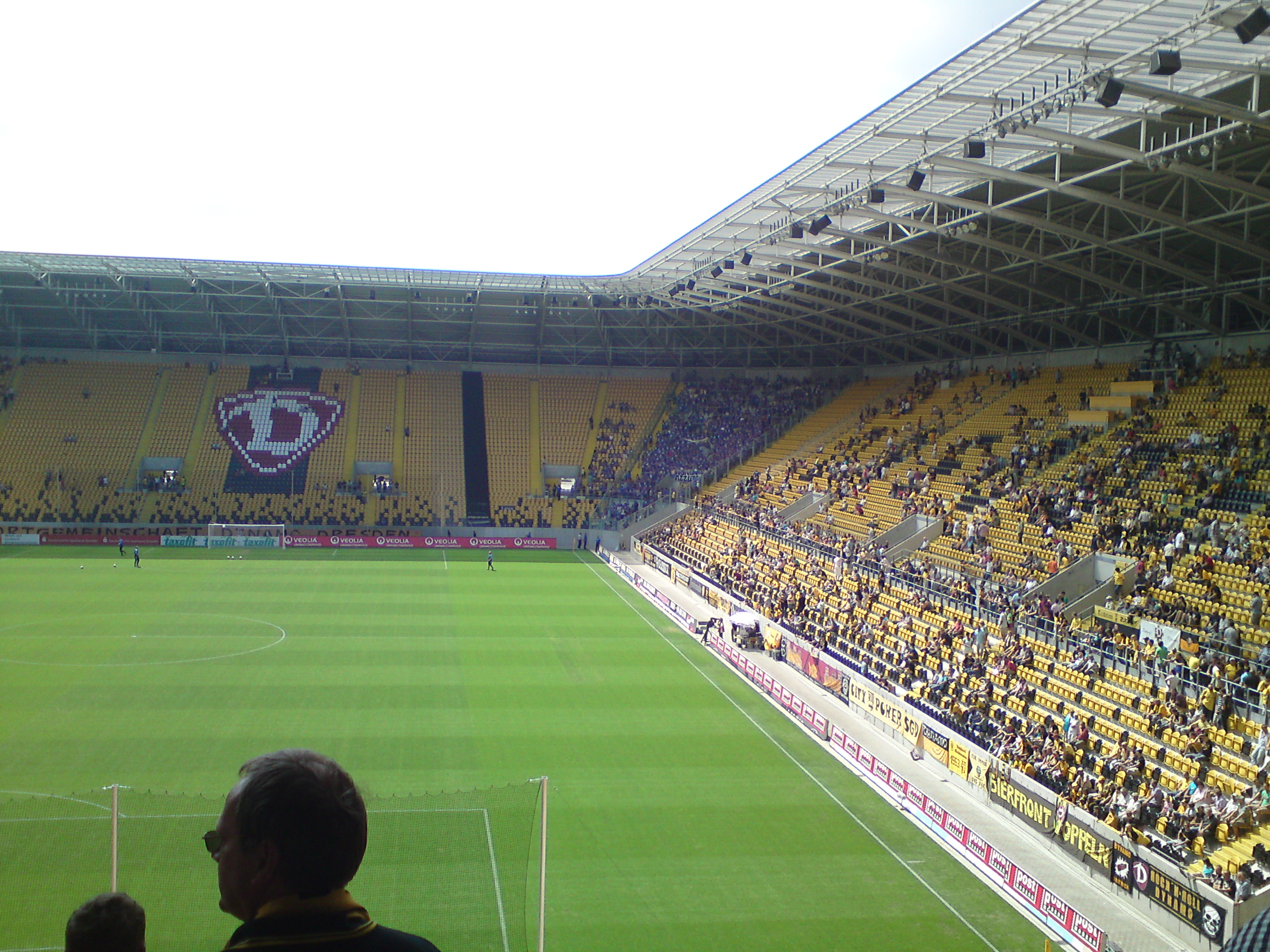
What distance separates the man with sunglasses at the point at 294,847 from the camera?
2.29 metres

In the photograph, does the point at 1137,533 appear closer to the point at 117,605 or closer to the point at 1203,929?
the point at 1203,929

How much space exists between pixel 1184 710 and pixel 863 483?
80.0ft

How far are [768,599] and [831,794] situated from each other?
594 inches

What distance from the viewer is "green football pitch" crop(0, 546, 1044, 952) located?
13672 mm

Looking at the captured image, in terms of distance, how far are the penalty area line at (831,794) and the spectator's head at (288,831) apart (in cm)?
1373

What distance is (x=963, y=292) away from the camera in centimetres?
3416

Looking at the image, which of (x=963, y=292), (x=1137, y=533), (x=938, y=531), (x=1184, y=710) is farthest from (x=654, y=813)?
(x=963, y=292)

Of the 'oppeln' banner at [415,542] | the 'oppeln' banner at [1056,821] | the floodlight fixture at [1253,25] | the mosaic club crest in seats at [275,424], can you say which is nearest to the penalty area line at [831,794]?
the 'oppeln' banner at [1056,821]

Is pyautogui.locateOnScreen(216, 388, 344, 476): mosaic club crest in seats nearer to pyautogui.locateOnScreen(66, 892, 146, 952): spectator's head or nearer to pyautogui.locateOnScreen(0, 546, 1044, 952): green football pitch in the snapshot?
pyautogui.locateOnScreen(0, 546, 1044, 952): green football pitch

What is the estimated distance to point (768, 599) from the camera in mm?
34188

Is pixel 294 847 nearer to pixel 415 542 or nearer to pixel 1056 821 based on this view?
pixel 1056 821

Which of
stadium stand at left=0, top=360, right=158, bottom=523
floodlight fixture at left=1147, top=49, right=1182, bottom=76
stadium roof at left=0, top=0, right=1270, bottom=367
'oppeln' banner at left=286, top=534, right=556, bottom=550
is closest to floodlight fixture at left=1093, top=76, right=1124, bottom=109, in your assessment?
stadium roof at left=0, top=0, right=1270, bottom=367

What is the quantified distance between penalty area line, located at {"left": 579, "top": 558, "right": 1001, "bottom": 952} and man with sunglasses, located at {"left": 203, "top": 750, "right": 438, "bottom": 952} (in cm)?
1371

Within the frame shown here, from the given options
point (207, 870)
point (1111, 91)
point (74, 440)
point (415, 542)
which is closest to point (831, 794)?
point (207, 870)
